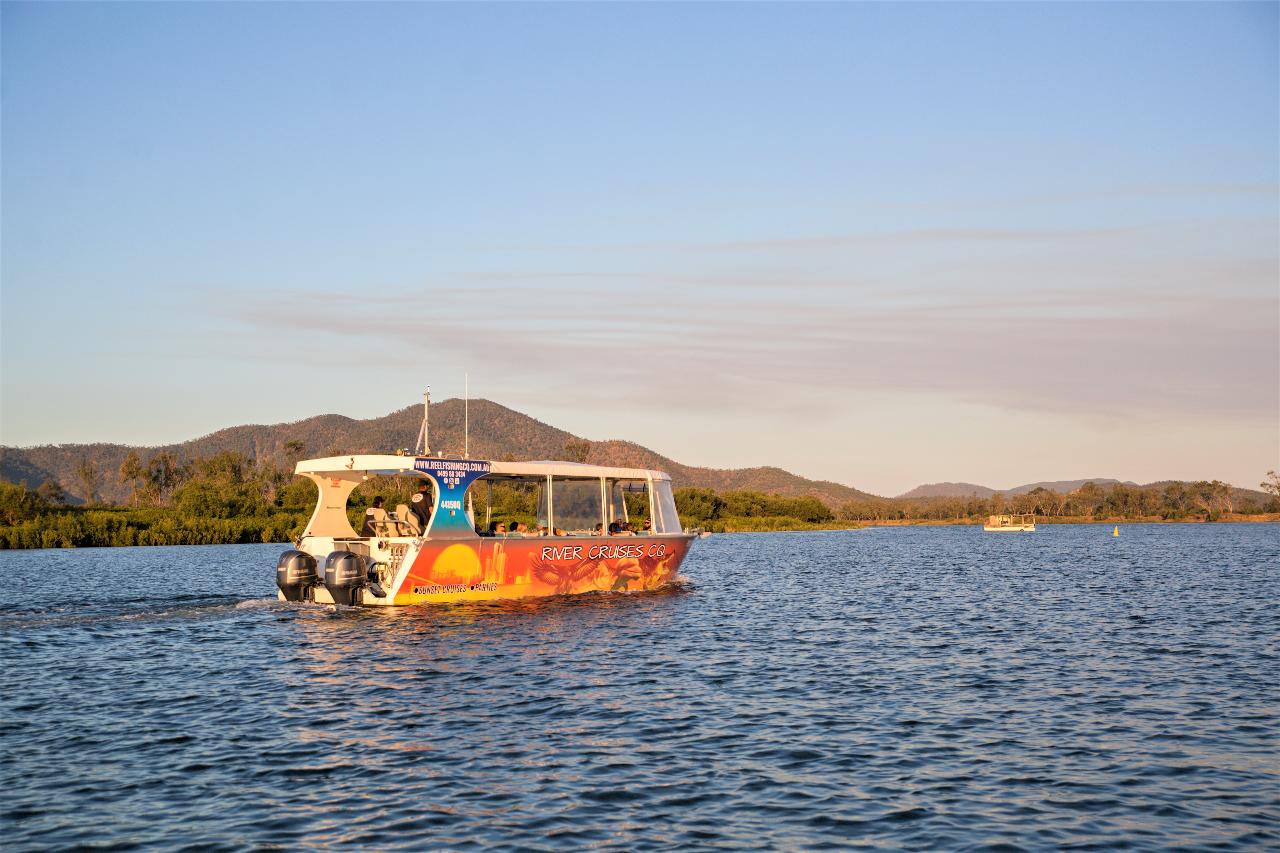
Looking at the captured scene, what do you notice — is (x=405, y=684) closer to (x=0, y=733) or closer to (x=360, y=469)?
(x=0, y=733)

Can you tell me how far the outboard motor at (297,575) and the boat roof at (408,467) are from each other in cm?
261

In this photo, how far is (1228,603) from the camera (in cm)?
3794

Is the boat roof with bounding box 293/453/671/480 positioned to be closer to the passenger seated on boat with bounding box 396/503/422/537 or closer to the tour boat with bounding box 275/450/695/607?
the tour boat with bounding box 275/450/695/607

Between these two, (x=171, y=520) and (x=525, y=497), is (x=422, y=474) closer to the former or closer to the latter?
(x=525, y=497)

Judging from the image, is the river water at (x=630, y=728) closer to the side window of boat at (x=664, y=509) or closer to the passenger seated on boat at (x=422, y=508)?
the passenger seated on boat at (x=422, y=508)

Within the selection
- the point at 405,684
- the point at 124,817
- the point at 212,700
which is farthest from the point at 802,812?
the point at 212,700

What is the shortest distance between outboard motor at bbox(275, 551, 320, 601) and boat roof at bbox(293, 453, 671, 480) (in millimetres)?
2610

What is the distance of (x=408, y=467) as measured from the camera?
99.7ft

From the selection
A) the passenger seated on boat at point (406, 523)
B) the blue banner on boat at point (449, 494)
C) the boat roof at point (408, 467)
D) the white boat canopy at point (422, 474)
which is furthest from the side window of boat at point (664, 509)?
the passenger seated on boat at point (406, 523)

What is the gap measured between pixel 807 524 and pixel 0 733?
488ft

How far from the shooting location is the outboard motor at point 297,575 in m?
31.3

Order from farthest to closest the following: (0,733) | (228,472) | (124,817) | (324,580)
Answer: (228,472)
(324,580)
(0,733)
(124,817)

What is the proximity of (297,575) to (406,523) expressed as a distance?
3.51m

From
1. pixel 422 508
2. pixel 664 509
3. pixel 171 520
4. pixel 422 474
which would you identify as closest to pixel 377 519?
pixel 422 508
